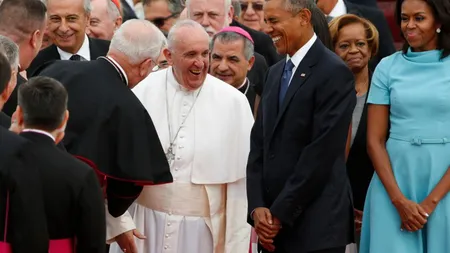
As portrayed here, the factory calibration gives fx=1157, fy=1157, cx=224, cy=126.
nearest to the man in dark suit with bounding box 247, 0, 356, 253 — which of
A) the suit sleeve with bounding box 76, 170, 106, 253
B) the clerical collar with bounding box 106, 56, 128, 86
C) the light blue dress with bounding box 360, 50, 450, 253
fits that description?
the light blue dress with bounding box 360, 50, 450, 253

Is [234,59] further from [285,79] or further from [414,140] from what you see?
[414,140]

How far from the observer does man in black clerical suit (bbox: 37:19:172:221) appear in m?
6.30

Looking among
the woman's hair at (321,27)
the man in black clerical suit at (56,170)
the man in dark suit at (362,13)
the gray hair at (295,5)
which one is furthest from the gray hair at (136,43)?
the man in dark suit at (362,13)

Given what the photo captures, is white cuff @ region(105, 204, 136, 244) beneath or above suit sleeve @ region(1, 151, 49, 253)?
beneath

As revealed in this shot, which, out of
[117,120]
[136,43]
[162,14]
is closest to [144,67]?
[136,43]

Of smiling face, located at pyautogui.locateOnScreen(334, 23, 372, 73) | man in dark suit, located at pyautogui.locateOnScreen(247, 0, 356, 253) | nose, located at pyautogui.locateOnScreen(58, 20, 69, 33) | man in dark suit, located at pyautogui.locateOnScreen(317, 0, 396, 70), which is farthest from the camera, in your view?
man in dark suit, located at pyautogui.locateOnScreen(317, 0, 396, 70)

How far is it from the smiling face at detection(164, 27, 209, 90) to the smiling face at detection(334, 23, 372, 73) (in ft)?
3.35

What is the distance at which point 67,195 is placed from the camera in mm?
5137

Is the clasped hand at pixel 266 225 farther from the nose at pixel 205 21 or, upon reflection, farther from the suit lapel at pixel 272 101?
the nose at pixel 205 21

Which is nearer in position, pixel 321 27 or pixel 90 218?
pixel 90 218

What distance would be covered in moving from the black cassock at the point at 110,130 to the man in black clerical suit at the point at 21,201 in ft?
3.85

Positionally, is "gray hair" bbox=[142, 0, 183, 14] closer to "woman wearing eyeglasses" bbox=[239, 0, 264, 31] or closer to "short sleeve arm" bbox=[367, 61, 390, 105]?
"woman wearing eyeglasses" bbox=[239, 0, 264, 31]

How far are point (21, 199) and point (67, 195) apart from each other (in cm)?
21

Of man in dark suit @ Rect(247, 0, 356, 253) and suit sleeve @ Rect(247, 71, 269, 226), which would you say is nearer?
man in dark suit @ Rect(247, 0, 356, 253)
